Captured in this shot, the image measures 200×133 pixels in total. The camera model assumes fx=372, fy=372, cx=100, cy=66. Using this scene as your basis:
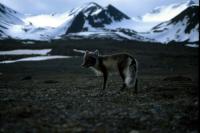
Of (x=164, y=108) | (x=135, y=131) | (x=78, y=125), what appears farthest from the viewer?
(x=164, y=108)

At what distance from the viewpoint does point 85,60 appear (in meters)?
24.0

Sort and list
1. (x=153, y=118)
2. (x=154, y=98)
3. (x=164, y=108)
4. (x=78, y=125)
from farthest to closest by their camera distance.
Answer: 1. (x=154, y=98)
2. (x=164, y=108)
3. (x=153, y=118)
4. (x=78, y=125)

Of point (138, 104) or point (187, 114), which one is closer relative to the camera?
point (187, 114)

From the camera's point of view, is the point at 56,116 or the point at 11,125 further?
the point at 56,116

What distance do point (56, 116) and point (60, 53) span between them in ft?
366

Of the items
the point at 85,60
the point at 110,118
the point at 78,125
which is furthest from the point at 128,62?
the point at 78,125

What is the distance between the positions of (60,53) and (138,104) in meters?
109

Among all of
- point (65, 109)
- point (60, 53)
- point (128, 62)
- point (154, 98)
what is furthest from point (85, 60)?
point (60, 53)

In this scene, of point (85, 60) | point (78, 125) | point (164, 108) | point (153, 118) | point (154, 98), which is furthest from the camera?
point (85, 60)

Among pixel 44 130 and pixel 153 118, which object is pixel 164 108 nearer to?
pixel 153 118

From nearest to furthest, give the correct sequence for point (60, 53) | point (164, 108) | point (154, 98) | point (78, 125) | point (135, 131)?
point (135, 131)
point (78, 125)
point (164, 108)
point (154, 98)
point (60, 53)

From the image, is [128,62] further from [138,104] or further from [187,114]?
[187,114]

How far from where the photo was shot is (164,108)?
15.4 metres

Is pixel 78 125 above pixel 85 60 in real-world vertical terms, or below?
below
